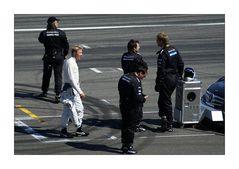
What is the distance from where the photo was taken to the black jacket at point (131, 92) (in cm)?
1395

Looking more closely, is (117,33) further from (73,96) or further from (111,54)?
(73,96)

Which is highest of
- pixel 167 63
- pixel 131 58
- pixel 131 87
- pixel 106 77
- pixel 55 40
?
pixel 55 40

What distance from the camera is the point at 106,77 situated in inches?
842

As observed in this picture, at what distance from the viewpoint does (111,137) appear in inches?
608

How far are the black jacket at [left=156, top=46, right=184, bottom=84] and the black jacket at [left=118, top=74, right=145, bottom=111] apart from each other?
159 centimetres

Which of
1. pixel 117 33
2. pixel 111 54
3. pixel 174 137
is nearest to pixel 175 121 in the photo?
pixel 174 137

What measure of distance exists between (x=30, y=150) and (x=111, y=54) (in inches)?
424

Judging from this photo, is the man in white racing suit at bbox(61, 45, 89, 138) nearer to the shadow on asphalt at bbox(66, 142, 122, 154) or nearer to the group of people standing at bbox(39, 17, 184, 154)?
the group of people standing at bbox(39, 17, 184, 154)

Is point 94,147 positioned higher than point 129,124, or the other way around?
point 129,124

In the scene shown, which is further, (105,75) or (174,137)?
(105,75)

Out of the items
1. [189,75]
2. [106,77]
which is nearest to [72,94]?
[189,75]

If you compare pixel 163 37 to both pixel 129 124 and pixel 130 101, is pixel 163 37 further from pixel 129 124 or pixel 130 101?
pixel 129 124

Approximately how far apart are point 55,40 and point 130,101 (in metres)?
4.87

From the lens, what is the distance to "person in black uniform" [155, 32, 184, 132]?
51.1 ft
